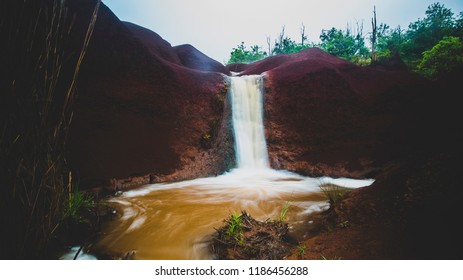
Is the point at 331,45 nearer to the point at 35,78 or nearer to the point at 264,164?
the point at 264,164

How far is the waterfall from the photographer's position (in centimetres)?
688

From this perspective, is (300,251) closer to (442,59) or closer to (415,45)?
(442,59)

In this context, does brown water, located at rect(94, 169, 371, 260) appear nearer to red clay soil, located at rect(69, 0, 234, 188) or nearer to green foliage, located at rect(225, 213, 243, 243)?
green foliage, located at rect(225, 213, 243, 243)

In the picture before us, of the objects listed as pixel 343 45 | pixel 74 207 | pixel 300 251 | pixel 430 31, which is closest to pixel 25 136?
pixel 74 207

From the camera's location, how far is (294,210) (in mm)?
3594

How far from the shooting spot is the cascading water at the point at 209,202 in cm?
262

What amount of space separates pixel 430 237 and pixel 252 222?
1464 millimetres

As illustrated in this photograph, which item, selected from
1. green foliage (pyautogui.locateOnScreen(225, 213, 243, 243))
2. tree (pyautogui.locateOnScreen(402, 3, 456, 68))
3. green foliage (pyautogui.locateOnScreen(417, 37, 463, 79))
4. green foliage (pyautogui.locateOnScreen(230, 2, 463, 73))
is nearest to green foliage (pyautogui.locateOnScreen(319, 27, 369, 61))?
green foliage (pyautogui.locateOnScreen(230, 2, 463, 73))

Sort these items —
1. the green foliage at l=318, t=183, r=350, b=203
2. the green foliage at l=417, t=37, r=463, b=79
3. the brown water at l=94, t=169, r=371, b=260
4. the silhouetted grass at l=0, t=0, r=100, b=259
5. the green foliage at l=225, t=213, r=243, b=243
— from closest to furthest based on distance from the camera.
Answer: the silhouetted grass at l=0, t=0, r=100, b=259, the green foliage at l=225, t=213, r=243, b=243, the brown water at l=94, t=169, r=371, b=260, the green foliage at l=318, t=183, r=350, b=203, the green foliage at l=417, t=37, r=463, b=79

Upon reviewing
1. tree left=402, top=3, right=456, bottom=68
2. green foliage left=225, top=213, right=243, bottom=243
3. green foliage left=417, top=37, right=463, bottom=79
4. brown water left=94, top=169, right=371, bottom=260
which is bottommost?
brown water left=94, top=169, right=371, bottom=260

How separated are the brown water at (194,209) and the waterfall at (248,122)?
920 mm

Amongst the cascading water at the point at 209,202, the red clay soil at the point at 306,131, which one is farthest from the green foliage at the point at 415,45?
the cascading water at the point at 209,202

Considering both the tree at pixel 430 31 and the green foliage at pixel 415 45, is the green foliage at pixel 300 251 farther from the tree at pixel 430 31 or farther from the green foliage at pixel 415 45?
the tree at pixel 430 31
